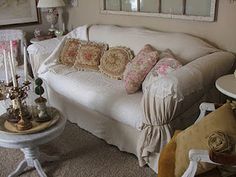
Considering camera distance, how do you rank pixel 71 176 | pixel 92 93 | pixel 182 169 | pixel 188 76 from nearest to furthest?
pixel 182 169, pixel 188 76, pixel 71 176, pixel 92 93

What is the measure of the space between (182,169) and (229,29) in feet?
4.90

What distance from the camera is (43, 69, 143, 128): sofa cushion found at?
2232mm

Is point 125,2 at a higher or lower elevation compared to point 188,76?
higher

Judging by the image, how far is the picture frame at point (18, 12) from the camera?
3889 millimetres

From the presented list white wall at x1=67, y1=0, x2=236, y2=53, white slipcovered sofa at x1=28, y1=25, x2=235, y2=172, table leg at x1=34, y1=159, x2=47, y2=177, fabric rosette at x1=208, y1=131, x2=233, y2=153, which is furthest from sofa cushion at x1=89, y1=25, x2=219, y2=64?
table leg at x1=34, y1=159, x2=47, y2=177

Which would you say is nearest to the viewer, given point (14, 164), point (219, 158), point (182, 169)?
point (219, 158)

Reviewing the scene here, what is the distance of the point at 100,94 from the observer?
2.50 m

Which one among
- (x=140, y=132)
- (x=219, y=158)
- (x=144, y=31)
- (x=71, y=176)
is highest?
(x=144, y=31)

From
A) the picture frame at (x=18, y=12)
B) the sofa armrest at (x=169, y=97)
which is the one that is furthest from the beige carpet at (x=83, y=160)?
the picture frame at (x=18, y=12)

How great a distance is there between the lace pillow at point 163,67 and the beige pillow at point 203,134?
700 millimetres

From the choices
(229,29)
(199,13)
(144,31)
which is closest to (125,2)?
(144,31)

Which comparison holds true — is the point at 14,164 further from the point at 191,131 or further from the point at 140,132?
the point at 191,131

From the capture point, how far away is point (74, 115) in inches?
114

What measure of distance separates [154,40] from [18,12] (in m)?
2.25
